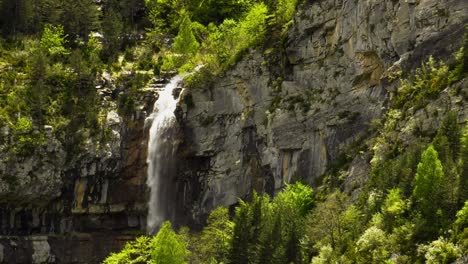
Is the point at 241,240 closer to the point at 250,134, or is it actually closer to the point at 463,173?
the point at 463,173

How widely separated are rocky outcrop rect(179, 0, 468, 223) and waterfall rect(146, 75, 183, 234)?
170 cm

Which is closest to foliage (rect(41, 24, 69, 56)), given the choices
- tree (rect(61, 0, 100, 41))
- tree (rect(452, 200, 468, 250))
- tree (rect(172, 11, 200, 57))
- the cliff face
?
tree (rect(61, 0, 100, 41))

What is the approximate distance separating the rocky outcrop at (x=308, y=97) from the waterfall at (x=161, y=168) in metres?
1.70

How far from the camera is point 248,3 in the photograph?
94125mm

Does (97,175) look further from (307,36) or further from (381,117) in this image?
(381,117)

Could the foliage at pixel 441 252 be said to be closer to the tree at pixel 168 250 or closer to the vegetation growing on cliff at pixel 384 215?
the vegetation growing on cliff at pixel 384 215

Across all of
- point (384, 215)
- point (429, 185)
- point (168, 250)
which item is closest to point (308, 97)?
point (168, 250)

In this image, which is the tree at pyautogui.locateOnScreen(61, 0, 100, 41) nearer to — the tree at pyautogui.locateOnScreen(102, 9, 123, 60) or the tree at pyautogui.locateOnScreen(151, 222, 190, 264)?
the tree at pyautogui.locateOnScreen(102, 9, 123, 60)

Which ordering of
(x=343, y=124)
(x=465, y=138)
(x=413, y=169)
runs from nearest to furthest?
(x=465, y=138), (x=413, y=169), (x=343, y=124)

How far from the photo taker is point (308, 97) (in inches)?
2512

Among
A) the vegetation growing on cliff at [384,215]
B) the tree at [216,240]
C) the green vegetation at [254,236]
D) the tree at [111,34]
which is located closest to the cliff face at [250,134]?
the vegetation growing on cliff at [384,215]

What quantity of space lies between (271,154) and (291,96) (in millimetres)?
6388

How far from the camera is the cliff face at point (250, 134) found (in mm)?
55281

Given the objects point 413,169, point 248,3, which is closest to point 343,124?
point 413,169
